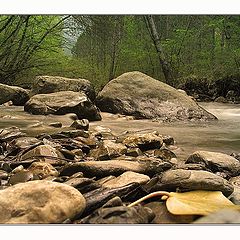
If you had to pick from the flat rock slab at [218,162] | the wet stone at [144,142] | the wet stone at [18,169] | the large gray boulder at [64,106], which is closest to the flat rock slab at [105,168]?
the wet stone at [18,169]

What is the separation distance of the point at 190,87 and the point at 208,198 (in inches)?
238

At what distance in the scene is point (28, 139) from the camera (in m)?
2.43

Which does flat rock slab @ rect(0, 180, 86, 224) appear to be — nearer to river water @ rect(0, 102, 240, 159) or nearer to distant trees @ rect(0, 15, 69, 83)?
river water @ rect(0, 102, 240, 159)

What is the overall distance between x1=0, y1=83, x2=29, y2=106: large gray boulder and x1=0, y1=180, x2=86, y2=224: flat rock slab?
15.0 ft

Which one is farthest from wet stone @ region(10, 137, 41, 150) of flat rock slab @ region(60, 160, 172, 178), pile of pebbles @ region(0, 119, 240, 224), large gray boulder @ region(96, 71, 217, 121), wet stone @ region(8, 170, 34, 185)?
A: large gray boulder @ region(96, 71, 217, 121)

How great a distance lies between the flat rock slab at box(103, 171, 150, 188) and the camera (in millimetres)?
1501

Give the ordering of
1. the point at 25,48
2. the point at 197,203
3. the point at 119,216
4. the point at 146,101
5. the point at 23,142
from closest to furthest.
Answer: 1. the point at 119,216
2. the point at 197,203
3. the point at 23,142
4. the point at 146,101
5. the point at 25,48

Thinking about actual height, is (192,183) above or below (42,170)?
above

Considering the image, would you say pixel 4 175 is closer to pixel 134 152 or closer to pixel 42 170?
pixel 42 170

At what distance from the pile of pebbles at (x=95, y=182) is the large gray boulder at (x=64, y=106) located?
1886 mm

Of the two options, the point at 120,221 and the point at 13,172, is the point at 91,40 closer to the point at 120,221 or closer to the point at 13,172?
the point at 13,172

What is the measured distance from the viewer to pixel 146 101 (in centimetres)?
484

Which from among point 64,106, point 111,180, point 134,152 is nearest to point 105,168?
point 111,180

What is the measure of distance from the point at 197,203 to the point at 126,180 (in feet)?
1.00
